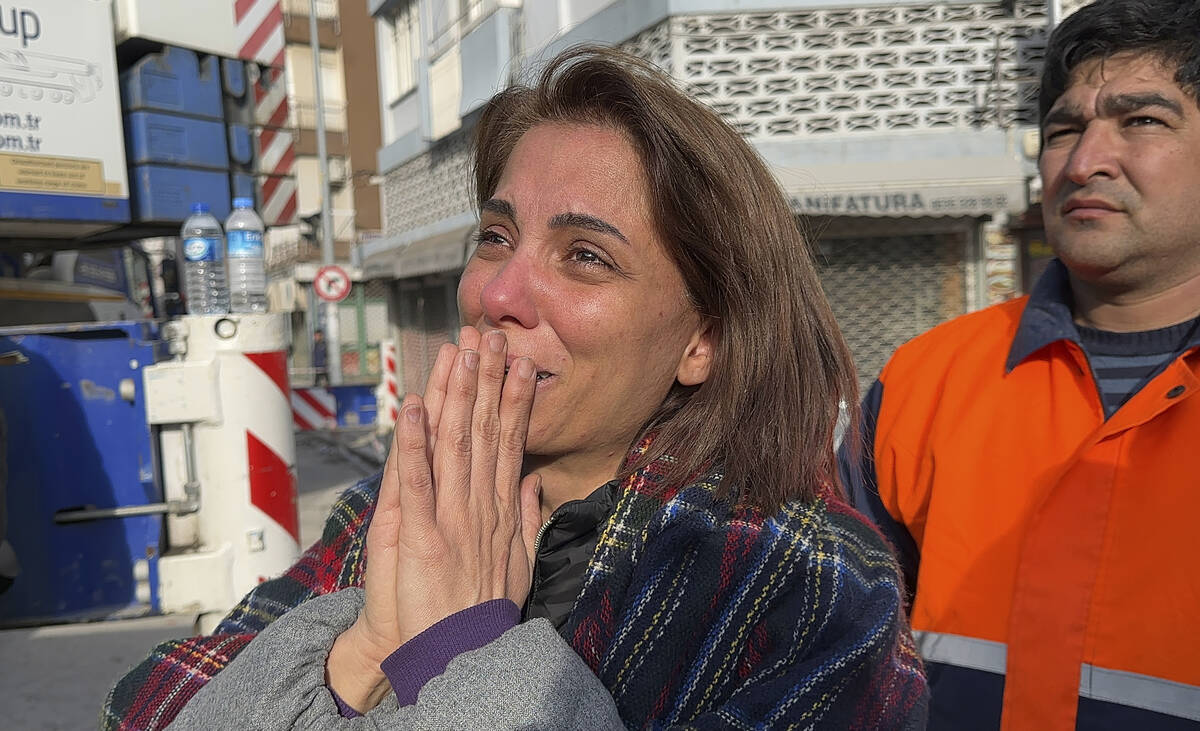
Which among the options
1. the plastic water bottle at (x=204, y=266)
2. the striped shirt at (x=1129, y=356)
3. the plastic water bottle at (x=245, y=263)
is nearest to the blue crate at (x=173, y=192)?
the plastic water bottle at (x=204, y=266)

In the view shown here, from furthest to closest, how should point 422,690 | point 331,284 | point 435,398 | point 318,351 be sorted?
point 318,351 < point 331,284 < point 435,398 < point 422,690

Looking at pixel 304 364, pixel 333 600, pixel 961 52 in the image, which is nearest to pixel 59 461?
pixel 333 600

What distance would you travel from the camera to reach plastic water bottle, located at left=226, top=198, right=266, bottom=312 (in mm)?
2941

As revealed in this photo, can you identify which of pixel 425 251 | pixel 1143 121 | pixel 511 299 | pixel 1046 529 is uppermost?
pixel 425 251

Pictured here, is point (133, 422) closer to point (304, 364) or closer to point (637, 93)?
point (637, 93)

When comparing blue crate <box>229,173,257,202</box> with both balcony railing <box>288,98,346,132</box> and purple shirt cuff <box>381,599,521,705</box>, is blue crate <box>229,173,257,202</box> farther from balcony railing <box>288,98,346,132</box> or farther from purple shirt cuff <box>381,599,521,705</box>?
balcony railing <box>288,98,346,132</box>

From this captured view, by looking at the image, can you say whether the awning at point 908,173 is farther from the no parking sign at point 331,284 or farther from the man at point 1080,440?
the no parking sign at point 331,284

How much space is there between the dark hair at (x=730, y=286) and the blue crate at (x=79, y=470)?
2.13 meters

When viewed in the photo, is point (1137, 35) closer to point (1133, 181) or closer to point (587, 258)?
point (1133, 181)

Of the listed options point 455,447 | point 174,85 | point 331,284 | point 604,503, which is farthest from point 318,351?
point 455,447

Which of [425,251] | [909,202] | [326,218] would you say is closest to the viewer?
[909,202]

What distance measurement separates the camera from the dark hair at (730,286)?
1.41 meters

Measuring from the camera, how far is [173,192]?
3.39 meters

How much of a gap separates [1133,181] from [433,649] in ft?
5.29
